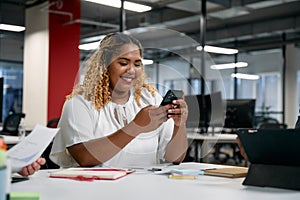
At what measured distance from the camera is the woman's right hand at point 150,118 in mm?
1487

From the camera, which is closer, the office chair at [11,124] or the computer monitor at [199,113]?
the computer monitor at [199,113]

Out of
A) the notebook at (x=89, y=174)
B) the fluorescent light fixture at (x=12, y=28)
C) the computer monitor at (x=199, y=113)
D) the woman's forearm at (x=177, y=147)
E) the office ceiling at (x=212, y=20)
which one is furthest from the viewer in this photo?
the office ceiling at (x=212, y=20)

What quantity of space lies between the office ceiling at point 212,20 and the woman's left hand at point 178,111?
4.64 m

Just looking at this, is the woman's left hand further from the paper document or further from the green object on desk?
the green object on desk

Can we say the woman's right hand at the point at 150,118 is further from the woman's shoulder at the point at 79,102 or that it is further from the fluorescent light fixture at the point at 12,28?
the fluorescent light fixture at the point at 12,28

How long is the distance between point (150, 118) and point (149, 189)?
1.33 ft

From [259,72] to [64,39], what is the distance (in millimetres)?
6373

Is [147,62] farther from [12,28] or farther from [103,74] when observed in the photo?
A: [12,28]

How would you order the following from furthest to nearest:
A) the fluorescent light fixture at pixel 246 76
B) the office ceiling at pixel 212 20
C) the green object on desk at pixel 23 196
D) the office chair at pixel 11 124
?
the fluorescent light fixture at pixel 246 76 < the office ceiling at pixel 212 20 < the office chair at pixel 11 124 < the green object on desk at pixel 23 196

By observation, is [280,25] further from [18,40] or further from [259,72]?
[18,40]

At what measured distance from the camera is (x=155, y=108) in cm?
149

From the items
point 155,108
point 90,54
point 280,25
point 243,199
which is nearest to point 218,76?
point 155,108

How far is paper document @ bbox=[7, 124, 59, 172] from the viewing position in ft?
3.30

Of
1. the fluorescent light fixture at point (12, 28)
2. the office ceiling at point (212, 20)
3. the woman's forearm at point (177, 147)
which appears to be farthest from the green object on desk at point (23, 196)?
the fluorescent light fixture at point (12, 28)
